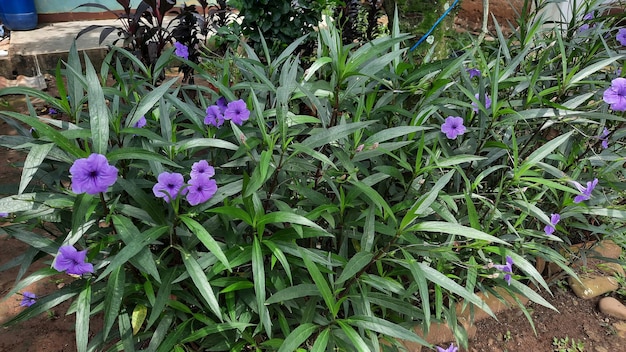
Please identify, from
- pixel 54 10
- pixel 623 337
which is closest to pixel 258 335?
pixel 623 337

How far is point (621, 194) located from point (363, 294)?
3.62ft

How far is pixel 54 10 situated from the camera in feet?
18.0

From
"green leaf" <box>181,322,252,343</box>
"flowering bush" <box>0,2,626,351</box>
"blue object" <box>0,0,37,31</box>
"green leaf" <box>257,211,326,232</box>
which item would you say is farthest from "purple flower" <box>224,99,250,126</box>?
"blue object" <box>0,0,37,31</box>

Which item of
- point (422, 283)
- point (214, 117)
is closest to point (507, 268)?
point (422, 283)

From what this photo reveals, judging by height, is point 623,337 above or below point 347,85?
below

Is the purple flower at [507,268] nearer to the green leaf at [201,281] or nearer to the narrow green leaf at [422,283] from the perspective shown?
the narrow green leaf at [422,283]

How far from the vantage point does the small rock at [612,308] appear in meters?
2.03

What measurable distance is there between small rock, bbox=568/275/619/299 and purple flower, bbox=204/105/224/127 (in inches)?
68.7

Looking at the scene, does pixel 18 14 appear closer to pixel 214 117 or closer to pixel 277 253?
pixel 214 117

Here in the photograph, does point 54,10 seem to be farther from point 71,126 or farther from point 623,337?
A: point 623,337

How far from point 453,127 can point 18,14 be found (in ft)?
17.5

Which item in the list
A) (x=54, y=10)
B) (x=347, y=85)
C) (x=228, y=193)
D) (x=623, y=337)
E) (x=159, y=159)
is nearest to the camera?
(x=159, y=159)

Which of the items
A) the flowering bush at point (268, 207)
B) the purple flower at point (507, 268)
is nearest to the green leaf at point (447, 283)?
the flowering bush at point (268, 207)

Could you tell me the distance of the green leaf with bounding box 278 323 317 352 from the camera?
1.13m
